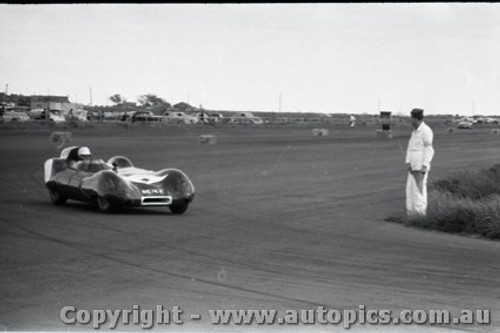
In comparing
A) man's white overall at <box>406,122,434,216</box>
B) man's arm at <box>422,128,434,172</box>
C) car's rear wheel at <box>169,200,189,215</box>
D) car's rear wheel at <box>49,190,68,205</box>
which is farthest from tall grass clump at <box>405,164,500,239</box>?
car's rear wheel at <box>49,190,68,205</box>

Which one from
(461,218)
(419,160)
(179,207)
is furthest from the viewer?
(419,160)

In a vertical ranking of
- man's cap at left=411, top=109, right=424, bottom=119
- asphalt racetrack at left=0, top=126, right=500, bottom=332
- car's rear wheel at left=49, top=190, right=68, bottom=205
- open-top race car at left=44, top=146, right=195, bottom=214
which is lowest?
asphalt racetrack at left=0, top=126, right=500, bottom=332

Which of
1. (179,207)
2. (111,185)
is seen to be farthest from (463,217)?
(111,185)

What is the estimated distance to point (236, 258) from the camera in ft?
32.5

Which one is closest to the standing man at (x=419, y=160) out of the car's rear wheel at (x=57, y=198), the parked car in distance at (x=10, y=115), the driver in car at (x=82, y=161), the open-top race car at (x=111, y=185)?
the open-top race car at (x=111, y=185)

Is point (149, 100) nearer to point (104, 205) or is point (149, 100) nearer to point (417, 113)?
point (104, 205)

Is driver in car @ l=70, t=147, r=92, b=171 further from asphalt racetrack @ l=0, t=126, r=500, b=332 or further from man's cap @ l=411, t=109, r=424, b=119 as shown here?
man's cap @ l=411, t=109, r=424, b=119

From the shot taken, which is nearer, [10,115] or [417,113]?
[417,113]

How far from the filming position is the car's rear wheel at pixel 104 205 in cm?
1355

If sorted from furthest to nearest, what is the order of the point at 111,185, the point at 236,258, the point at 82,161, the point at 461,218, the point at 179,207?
the point at 82,161 < the point at 179,207 < the point at 111,185 < the point at 461,218 < the point at 236,258

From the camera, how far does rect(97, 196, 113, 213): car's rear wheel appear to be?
533 inches

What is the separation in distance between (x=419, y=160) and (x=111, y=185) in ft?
16.4

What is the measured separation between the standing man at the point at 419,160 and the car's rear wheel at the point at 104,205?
15.8ft

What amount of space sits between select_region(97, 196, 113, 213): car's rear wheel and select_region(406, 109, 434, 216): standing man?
4801 mm
